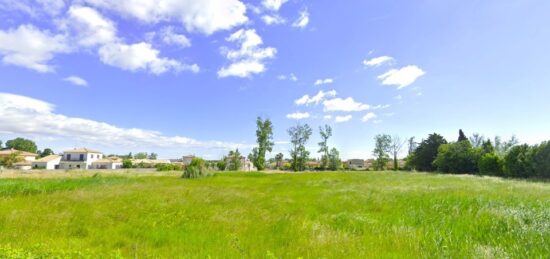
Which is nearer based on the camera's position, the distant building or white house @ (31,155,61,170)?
white house @ (31,155,61,170)

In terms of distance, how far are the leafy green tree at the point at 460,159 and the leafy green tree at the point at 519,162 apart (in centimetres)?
1605

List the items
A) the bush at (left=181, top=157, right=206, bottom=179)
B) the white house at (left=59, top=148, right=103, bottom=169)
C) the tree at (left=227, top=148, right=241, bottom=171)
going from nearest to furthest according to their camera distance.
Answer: the bush at (left=181, top=157, right=206, bottom=179) < the tree at (left=227, top=148, right=241, bottom=171) < the white house at (left=59, top=148, right=103, bottom=169)

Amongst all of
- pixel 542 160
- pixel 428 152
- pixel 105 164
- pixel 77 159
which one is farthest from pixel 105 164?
pixel 542 160

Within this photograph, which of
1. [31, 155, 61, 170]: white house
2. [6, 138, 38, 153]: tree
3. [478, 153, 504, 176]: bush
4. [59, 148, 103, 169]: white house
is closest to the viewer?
[478, 153, 504, 176]: bush

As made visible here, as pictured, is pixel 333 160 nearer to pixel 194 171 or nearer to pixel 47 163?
pixel 194 171

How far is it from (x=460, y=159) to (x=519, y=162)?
21.0 m

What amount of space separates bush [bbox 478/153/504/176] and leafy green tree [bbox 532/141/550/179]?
42.0ft

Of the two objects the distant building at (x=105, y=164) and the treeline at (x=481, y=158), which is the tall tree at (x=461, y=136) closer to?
the treeline at (x=481, y=158)

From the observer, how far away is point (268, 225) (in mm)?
10641

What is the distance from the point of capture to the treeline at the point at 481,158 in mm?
43625

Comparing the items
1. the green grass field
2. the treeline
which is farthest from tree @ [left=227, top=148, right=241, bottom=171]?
the green grass field

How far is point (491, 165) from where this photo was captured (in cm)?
5822

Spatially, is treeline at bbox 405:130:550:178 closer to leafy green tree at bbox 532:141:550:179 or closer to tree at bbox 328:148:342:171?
leafy green tree at bbox 532:141:550:179

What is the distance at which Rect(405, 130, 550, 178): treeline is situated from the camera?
4362cm
